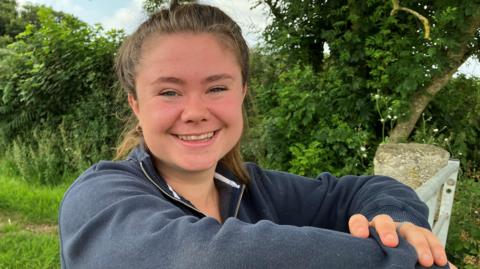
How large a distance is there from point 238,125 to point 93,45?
716 centimetres

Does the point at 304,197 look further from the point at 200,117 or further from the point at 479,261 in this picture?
the point at 479,261

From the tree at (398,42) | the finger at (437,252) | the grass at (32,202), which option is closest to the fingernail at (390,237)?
the finger at (437,252)

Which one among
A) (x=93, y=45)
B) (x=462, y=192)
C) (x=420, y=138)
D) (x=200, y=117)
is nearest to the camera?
(x=200, y=117)

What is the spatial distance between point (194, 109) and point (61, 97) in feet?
24.1

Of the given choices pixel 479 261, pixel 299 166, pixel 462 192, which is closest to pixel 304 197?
pixel 479 261

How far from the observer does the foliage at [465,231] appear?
10.3 feet

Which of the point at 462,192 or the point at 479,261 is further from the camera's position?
the point at 462,192

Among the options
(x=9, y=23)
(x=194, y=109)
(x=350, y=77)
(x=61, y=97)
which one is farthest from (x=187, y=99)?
(x=9, y=23)

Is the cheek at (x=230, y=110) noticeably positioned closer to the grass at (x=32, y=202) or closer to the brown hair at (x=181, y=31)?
the brown hair at (x=181, y=31)

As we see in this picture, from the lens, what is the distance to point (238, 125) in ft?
5.25

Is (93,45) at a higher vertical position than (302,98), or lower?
higher

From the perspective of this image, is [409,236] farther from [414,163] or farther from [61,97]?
[61,97]

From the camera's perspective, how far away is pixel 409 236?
1081 millimetres

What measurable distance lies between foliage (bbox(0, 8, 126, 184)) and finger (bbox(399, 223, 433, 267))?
6.71 meters
